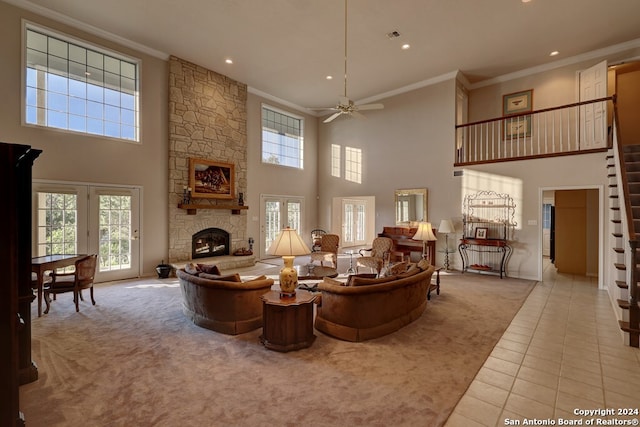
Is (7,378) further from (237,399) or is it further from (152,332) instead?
(152,332)

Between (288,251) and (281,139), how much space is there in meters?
7.10

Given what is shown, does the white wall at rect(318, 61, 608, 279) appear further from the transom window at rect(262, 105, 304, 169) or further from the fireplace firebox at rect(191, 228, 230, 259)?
the fireplace firebox at rect(191, 228, 230, 259)

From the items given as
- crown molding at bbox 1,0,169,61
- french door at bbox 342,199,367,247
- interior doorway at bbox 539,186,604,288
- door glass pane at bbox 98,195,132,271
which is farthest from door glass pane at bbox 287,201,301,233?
interior doorway at bbox 539,186,604,288

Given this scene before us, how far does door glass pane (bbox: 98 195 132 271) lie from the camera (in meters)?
6.03

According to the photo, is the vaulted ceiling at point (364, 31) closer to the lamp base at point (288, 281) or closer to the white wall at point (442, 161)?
the white wall at point (442, 161)

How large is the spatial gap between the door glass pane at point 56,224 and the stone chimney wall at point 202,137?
5.80 ft

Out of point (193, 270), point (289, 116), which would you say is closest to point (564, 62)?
point (289, 116)

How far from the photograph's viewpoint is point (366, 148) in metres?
9.16

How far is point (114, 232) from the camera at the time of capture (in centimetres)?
618

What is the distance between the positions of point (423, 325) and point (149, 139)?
260 inches

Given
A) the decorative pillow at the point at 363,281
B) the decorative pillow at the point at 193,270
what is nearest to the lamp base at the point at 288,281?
the decorative pillow at the point at 363,281

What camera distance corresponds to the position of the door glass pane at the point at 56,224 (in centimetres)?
527

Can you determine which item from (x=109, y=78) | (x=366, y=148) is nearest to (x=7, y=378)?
(x=109, y=78)

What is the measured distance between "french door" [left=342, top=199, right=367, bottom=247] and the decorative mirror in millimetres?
2701
